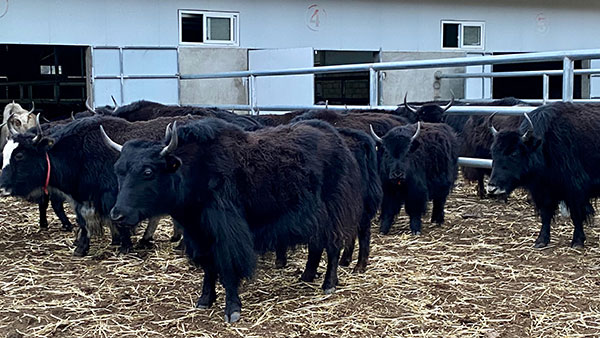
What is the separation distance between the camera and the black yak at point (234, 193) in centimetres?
453

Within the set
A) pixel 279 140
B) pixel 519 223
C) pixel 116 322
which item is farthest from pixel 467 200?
pixel 116 322

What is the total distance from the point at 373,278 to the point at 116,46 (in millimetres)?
8738

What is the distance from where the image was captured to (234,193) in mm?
4691

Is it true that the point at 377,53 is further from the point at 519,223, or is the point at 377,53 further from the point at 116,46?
the point at 519,223

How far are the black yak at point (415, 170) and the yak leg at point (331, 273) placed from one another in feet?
6.71

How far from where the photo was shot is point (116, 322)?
4.63m

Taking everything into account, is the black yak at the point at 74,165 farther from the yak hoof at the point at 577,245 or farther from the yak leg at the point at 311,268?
the yak hoof at the point at 577,245

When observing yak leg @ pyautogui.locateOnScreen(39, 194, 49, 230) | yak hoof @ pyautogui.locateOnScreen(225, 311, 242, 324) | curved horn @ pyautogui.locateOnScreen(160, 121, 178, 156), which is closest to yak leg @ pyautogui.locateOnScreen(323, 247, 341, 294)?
yak hoof @ pyautogui.locateOnScreen(225, 311, 242, 324)

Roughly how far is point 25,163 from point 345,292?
305cm

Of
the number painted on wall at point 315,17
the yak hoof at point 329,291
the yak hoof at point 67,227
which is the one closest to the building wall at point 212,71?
the number painted on wall at point 315,17

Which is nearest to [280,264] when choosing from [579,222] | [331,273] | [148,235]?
[331,273]

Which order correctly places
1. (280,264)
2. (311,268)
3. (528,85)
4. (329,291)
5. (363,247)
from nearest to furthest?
(329,291) < (311,268) < (363,247) < (280,264) < (528,85)

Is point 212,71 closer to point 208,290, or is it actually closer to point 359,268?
point 359,268

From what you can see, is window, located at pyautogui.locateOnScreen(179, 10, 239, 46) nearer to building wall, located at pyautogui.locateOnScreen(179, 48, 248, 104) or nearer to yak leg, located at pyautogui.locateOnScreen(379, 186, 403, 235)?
building wall, located at pyautogui.locateOnScreen(179, 48, 248, 104)
